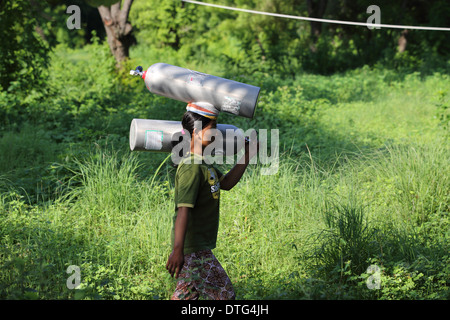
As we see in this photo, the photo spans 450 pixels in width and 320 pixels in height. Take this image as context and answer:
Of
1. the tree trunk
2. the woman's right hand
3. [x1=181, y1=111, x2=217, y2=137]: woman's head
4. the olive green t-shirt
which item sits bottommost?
the woman's right hand

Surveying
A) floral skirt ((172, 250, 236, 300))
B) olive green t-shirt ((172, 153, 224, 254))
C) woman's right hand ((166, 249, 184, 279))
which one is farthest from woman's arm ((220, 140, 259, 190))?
woman's right hand ((166, 249, 184, 279))

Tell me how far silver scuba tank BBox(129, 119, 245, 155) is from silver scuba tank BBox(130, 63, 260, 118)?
0.14 meters

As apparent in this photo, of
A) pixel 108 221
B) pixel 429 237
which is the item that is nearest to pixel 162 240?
pixel 108 221

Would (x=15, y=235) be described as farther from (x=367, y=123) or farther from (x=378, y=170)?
(x=367, y=123)

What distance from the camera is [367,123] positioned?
826cm

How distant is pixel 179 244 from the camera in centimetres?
265

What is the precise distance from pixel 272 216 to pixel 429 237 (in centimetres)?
123

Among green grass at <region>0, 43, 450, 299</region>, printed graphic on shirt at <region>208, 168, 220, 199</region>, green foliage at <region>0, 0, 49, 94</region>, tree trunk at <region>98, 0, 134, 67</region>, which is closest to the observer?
printed graphic on shirt at <region>208, 168, 220, 199</region>

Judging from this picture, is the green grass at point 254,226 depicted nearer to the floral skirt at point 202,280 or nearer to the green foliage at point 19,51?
the floral skirt at point 202,280

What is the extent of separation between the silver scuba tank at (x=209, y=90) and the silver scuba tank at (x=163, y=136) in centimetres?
14

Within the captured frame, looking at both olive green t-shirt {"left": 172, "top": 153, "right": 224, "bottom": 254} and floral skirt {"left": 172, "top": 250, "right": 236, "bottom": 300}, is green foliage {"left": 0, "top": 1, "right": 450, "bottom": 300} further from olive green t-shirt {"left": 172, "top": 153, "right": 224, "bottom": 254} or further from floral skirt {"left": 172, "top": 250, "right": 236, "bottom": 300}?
olive green t-shirt {"left": 172, "top": 153, "right": 224, "bottom": 254}

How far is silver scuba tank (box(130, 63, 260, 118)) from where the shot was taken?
286cm

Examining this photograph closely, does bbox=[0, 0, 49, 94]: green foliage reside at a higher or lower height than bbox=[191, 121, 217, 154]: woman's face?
higher

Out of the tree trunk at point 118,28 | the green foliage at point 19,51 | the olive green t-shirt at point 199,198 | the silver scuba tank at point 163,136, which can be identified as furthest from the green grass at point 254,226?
the tree trunk at point 118,28
